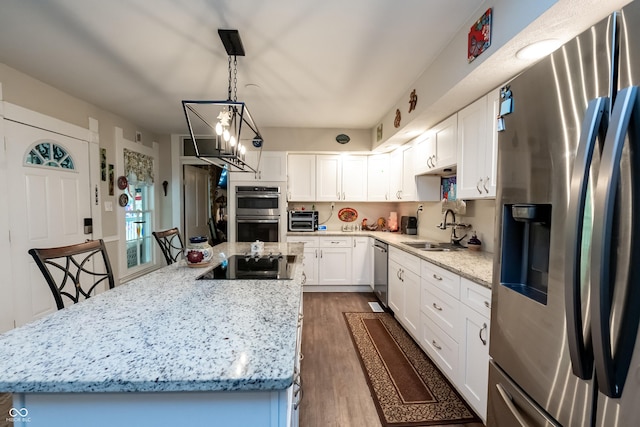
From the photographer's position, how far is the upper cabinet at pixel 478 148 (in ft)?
6.02

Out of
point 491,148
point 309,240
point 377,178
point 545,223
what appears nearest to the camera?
point 545,223

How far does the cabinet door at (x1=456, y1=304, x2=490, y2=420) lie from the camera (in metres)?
1.50

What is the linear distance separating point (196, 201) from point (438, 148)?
461cm

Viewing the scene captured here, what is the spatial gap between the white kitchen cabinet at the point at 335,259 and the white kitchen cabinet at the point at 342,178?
2.28ft

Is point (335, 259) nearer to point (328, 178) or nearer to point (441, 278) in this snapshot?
point (328, 178)

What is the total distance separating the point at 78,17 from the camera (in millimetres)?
1731

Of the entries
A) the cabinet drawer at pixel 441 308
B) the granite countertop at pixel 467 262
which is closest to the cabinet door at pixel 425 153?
the granite countertop at pixel 467 262

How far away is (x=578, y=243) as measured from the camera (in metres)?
0.69

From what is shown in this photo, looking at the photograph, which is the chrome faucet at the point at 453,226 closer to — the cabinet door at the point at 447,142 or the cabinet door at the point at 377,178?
the cabinet door at the point at 447,142

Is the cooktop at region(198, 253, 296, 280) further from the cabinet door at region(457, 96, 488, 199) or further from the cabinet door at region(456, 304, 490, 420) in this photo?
the cabinet door at region(457, 96, 488, 199)

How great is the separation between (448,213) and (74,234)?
422 cm

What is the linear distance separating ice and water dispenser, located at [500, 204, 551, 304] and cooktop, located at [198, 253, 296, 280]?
3.41 feet

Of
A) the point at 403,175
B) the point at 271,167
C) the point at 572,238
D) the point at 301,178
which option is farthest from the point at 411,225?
the point at 572,238

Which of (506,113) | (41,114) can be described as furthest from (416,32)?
(41,114)
